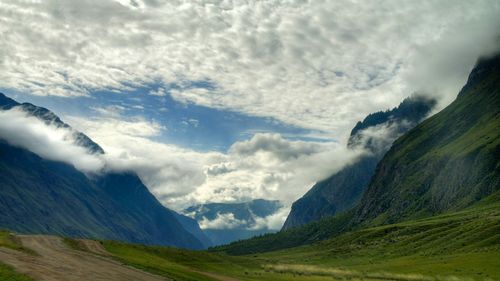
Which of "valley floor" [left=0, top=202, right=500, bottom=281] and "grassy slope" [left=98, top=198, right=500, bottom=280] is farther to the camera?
"grassy slope" [left=98, top=198, right=500, bottom=280]

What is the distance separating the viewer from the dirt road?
44.5 meters

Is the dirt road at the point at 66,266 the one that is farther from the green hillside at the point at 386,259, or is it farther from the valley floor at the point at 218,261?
the green hillside at the point at 386,259

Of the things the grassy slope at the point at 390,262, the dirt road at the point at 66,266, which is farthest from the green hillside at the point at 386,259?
the dirt road at the point at 66,266

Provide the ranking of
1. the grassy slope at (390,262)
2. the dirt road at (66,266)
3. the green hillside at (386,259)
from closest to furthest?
the dirt road at (66,266), the green hillside at (386,259), the grassy slope at (390,262)

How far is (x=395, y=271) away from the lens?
97.6m

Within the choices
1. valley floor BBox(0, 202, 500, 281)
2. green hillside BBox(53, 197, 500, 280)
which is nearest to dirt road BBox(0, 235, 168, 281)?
valley floor BBox(0, 202, 500, 281)

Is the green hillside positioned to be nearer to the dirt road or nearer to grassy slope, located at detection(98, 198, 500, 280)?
grassy slope, located at detection(98, 198, 500, 280)

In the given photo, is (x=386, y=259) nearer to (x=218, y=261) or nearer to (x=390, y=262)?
(x=390, y=262)

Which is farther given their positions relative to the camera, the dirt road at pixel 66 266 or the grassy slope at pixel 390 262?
the grassy slope at pixel 390 262

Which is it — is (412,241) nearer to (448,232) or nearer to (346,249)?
(448,232)

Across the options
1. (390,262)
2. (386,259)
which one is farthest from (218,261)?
(386,259)

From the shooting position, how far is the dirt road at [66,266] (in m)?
44.5

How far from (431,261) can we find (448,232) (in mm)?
44887

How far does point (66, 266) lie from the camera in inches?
2009
